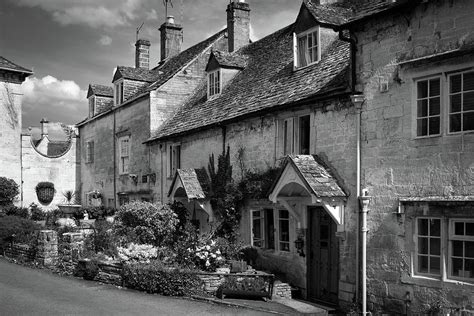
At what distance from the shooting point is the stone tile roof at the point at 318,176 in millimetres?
13453

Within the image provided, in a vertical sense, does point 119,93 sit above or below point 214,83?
above

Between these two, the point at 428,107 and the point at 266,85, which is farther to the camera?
the point at 266,85

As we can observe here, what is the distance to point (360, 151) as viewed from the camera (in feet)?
43.3

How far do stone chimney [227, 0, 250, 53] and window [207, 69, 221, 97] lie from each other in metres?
3.25

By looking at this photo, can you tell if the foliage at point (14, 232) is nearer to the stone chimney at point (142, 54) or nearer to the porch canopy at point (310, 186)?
the porch canopy at point (310, 186)

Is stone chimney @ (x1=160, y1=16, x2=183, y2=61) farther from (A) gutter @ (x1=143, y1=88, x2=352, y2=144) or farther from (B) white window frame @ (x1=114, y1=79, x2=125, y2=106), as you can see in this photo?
(A) gutter @ (x1=143, y1=88, x2=352, y2=144)

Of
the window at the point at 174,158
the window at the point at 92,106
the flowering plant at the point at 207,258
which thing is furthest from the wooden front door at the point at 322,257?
the window at the point at 92,106

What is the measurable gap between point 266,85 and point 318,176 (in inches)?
243

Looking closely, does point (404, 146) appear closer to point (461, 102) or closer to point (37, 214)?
point (461, 102)

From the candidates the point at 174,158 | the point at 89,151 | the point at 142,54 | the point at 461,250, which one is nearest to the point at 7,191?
the point at 89,151

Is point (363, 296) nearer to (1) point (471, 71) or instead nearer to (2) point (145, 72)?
(1) point (471, 71)

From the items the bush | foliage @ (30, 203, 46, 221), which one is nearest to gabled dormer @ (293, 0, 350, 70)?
the bush

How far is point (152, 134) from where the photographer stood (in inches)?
1032

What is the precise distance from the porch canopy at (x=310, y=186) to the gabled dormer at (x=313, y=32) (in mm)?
4233
